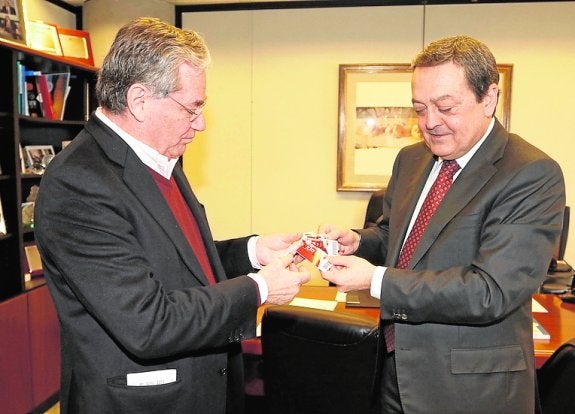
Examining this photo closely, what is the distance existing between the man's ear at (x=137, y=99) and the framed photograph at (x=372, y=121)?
10.5 feet

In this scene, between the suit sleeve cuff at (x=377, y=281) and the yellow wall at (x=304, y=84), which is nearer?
the suit sleeve cuff at (x=377, y=281)

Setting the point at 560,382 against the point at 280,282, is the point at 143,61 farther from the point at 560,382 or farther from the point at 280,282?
the point at 560,382

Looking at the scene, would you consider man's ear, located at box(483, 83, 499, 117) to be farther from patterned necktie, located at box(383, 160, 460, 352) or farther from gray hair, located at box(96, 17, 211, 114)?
gray hair, located at box(96, 17, 211, 114)

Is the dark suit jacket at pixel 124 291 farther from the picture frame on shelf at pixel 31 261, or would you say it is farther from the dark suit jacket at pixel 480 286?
the picture frame on shelf at pixel 31 261

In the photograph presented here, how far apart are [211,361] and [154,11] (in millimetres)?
3687

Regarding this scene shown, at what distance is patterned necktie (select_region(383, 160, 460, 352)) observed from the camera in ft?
5.88

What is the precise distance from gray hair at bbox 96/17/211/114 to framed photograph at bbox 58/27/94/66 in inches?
116

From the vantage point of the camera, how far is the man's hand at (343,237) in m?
2.12

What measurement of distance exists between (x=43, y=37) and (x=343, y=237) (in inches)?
114

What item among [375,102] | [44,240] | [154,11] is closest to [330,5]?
[375,102]

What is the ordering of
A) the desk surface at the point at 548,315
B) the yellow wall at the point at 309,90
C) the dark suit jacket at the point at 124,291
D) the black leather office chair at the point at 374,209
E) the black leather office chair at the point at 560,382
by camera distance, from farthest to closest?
the yellow wall at the point at 309,90 → the black leather office chair at the point at 374,209 → the desk surface at the point at 548,315 → the black leather office chair at the point at 560,382 → the dark suit jacket at the point at 124,291

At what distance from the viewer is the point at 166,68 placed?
1.42m

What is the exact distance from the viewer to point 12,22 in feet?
10.7

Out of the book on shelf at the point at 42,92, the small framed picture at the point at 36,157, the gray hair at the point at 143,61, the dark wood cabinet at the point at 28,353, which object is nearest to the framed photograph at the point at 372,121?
the book on shelf at the point at 42,92
